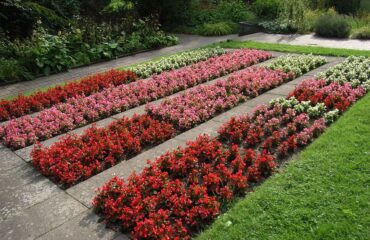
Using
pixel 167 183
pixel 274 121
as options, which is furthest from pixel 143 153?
pixel 274 121

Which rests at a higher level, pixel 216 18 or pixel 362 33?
pixel 216 18

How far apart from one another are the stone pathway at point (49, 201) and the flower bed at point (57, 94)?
1.67 metres

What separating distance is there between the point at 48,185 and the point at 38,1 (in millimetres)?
12761

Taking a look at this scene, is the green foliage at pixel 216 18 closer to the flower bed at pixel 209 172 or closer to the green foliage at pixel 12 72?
the green foliage at pixel 12 72

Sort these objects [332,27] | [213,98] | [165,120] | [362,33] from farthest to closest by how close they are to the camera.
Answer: [332,27] < [362,33] < [213,98] < [165,120]

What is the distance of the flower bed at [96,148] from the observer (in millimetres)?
4617

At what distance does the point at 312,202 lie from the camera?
369 centimetres

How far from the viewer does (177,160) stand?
465 cm

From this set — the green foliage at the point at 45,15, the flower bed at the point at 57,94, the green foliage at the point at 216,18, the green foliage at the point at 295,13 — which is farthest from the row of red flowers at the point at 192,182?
the green foliage at the point at 216,18

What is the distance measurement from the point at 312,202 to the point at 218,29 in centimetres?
1337

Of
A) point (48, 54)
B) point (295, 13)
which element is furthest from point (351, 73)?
point (295, 13)

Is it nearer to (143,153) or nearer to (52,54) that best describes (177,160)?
(143,153)

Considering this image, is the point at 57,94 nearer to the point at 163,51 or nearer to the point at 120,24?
the point at 163,51

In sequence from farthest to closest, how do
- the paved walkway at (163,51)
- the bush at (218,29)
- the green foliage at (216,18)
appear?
the green foliage at (216,18) → the bush at (218,29) → the paved walkway at (163,51)
